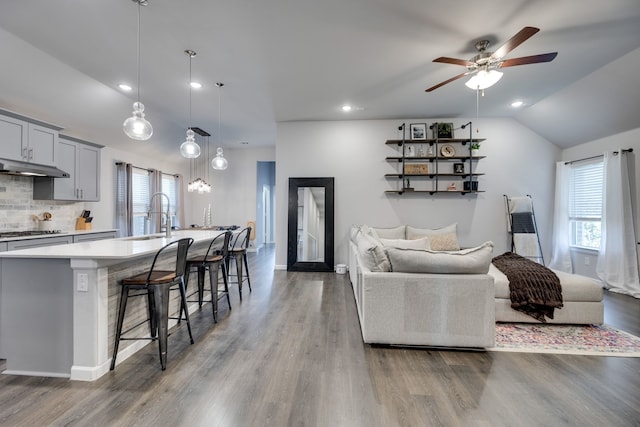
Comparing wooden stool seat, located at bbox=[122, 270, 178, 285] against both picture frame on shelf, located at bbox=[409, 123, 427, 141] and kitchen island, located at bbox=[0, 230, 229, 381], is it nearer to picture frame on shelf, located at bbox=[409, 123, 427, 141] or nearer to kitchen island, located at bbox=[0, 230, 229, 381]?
kitchen island, located at bbox=[0, 230, 229, 381]

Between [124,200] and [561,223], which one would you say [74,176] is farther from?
[561,223]

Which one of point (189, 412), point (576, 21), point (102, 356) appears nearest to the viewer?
point (189, 412)

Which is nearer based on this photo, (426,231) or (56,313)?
(56,313)

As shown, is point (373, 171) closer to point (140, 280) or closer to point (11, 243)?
point (140, 280)

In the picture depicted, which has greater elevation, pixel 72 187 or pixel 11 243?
pixel 72 187

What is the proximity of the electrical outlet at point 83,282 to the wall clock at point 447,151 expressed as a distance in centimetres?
558

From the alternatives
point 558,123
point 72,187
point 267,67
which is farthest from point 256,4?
point 558,123

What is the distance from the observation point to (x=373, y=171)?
5758 mm

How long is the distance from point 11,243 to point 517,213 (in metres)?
7.69

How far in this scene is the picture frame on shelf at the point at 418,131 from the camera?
18.4 ft

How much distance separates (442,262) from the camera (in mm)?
2598

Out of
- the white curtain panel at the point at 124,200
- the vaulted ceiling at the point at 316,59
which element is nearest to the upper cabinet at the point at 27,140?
the vaulted ceiling at the point at 316,59

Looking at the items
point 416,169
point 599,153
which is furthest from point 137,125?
point 599,153

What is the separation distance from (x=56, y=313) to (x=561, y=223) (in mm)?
7229
